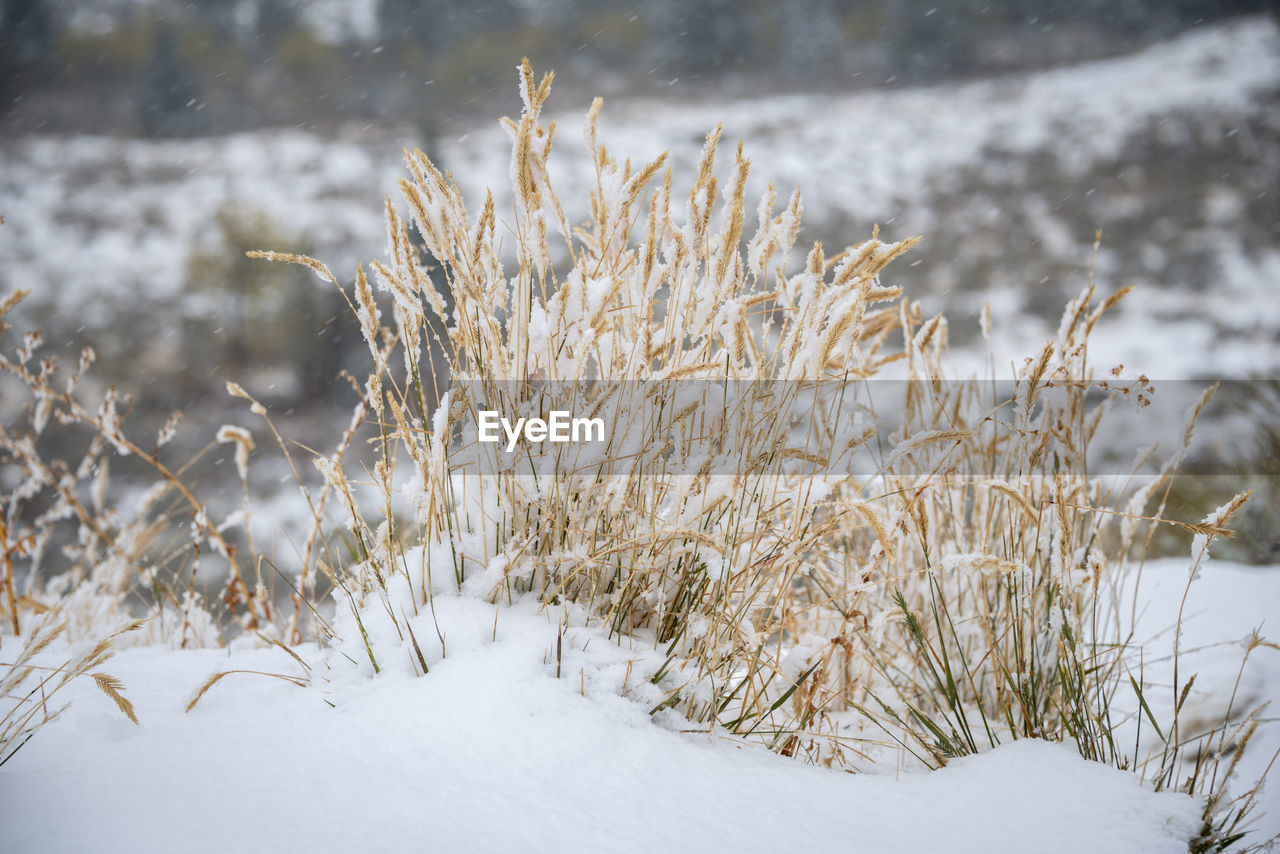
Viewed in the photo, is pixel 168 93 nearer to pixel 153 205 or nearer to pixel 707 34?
pixel 153 205

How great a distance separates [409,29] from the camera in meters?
9.44

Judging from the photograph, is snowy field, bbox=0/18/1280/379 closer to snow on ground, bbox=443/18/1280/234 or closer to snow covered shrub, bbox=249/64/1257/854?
snow on ground, bbox=443/18/1280/234

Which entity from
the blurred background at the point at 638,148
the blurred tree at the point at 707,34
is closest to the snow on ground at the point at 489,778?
the blurred background at the point at 638,148

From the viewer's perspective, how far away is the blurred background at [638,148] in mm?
5223

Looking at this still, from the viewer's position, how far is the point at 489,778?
0.71m

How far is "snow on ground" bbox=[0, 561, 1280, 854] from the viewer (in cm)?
63

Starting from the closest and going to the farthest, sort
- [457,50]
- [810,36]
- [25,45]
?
[25,45] → [457,50] → [810,36]

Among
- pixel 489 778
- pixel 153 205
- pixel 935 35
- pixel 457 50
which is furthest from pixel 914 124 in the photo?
pixel 489 778

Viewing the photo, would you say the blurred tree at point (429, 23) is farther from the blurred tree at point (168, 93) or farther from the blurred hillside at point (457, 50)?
the blurred tree at point (168, 93)

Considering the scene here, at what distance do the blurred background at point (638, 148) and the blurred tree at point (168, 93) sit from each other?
0.12 feet

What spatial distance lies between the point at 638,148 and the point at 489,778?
8062 mm

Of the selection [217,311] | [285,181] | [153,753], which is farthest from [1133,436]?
[285,181]

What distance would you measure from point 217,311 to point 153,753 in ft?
18.3

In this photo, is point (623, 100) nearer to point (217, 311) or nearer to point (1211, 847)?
point (217, 311)
